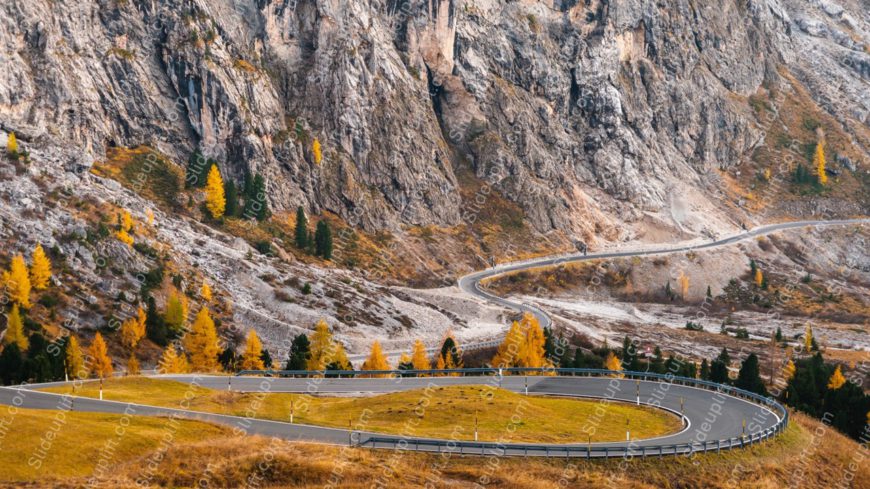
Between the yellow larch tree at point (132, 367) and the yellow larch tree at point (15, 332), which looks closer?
the yellow larch tree at point (15, 332)

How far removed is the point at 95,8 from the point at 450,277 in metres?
82.1

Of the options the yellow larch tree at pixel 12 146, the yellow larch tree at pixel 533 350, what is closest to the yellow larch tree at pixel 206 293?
the yellow larch tree at pixel 12 146

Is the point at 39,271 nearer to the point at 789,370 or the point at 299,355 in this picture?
the point at 299,355

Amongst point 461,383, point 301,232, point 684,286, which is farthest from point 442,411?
point 684,286

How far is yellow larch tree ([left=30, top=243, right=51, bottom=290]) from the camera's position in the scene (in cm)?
8325

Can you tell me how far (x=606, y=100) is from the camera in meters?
197

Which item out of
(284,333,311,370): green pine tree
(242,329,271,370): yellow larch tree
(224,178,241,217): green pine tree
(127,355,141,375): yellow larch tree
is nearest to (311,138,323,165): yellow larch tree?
(224,178,241,217): green pine tree

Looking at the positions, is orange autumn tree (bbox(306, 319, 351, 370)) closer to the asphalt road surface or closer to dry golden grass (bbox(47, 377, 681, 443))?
the asphalt road surface

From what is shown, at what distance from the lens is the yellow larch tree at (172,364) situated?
243 feet

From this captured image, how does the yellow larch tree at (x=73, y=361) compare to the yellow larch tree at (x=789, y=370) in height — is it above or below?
below

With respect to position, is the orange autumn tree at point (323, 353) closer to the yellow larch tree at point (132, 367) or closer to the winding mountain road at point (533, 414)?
the winding mountain road at point (533, 414)

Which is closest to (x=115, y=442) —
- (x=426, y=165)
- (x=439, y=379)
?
(x=439, y=379)

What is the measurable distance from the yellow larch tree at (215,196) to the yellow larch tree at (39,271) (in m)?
42.4

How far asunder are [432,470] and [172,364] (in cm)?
4779
